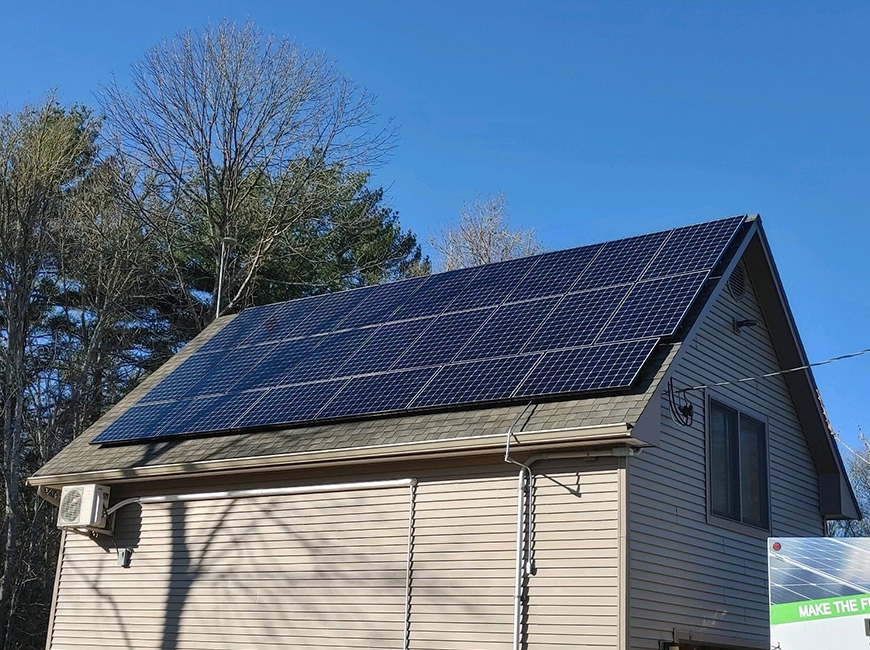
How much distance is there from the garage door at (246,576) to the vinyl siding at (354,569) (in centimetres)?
2

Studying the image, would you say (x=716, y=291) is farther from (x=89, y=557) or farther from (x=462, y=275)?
(x=89, y=557)

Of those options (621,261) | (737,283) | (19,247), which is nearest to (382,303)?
(621,261)

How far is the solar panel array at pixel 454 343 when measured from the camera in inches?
430

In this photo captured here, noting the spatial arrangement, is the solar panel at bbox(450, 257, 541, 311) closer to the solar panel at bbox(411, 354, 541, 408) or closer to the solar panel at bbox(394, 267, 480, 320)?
the solar panel at bbox(394, 267, 480, 320)

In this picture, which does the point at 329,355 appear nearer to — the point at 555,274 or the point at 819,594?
the point at 555,274

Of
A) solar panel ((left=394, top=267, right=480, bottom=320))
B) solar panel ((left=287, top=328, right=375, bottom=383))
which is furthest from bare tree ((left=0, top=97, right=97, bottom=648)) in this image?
solar panel ((left=394, top=267, right=480, bottom=320))

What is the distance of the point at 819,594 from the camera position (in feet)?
28.3

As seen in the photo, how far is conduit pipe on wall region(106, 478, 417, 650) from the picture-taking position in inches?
418

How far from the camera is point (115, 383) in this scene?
89.1 ft

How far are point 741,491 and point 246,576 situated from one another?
5796mm

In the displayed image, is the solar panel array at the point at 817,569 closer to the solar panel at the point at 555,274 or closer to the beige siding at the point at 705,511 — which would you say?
the beige siding at the point at 705,511

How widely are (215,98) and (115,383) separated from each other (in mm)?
7944

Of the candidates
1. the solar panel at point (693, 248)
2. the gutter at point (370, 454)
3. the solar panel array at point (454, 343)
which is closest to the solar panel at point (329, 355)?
the solar panel array at point (454, 343)

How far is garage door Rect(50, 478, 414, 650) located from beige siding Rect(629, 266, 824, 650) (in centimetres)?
252
